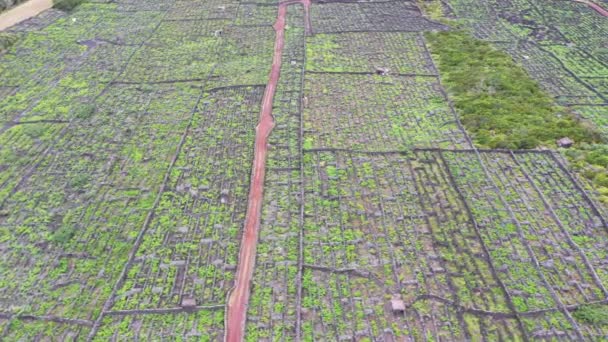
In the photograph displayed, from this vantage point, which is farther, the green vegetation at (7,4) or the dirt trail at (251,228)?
the green vegetation at (7,4)

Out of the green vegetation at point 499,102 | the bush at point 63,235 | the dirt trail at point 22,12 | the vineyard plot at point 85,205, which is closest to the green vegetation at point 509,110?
the green vegetation at point 499,102

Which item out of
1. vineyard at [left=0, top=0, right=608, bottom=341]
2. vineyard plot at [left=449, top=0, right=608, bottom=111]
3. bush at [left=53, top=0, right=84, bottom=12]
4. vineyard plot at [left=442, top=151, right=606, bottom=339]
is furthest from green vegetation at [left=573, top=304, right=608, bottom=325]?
bush at [left=53, top=0, right=84, bottom=12]

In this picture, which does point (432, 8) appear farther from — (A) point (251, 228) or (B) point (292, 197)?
(A) point (251, 228)

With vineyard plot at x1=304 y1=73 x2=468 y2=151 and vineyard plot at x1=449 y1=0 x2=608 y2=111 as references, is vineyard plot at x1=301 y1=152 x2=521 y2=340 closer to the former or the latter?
vineyard plot at x1=304 y1=73 x2=468 y2=151

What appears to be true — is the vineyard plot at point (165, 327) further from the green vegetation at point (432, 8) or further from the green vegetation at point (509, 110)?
the green vegetation at point (432, 8)

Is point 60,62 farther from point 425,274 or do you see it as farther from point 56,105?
point 425,274

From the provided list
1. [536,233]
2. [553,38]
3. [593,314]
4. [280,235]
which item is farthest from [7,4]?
[593,314]
